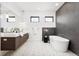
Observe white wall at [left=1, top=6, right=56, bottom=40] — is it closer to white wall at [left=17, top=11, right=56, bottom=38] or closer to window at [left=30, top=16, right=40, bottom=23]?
white wall at [left=17, top=11, right=56, bottom=38]

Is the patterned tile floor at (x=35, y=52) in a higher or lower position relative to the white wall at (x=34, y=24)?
lower

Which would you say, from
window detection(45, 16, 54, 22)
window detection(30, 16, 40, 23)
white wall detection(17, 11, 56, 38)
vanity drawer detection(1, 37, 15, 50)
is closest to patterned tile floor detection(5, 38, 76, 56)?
vanity drawer detection(1, 37, 15, 50)

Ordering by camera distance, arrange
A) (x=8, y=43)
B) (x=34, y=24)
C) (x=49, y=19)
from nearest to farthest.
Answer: (x=8, y=43) → (x=34, y=24) → (x=49, y=19)

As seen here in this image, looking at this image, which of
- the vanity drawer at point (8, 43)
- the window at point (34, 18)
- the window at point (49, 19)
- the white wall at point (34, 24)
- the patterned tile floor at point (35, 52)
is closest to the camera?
the vanity drawer at point (8, 43)

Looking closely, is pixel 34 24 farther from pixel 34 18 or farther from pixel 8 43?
pixel 8 43

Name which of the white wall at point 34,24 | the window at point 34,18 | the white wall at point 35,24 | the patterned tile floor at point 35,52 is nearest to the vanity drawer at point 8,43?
the patterned tile floor at point 35,52

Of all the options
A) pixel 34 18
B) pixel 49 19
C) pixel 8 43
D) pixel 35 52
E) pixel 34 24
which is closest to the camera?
pixel 8 43

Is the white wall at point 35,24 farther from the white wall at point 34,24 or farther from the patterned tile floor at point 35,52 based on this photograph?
the patterned tile floor at point 35,52

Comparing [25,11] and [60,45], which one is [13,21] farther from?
[60,45]

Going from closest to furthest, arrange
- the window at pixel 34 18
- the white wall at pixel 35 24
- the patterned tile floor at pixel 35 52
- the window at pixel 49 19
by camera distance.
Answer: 1. the patterned tile floor at pixel 35 52
2. the white wall at pixel 35 24
3. the window at pixel 34 18
4. the window at pixel 49 19

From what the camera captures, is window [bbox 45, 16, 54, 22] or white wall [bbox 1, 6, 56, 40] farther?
window [bbox 45, 16, 54, 22]

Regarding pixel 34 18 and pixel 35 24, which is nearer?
pixel 34 18

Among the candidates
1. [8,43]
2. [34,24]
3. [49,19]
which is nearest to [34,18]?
[34,24]

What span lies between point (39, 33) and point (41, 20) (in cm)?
86
